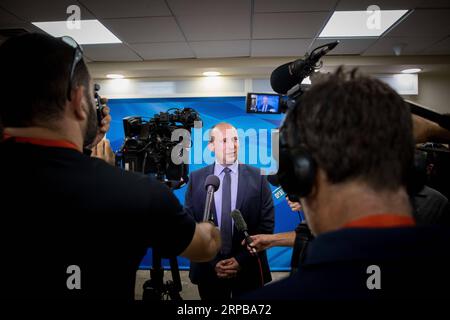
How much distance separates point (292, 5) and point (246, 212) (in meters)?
1.86

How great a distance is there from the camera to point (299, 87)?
2.81 feet

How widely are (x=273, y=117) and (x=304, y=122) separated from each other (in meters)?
3.59

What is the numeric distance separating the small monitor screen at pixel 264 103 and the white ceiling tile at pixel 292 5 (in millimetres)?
1485

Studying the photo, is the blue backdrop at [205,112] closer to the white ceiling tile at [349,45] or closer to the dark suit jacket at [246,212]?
the white ceiling tile at [349,45]

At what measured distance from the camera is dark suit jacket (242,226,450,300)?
1.29ft

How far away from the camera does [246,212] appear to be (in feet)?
6.20

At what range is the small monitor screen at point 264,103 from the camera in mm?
1292

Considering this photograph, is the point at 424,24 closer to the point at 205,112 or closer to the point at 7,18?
the point at 205,112

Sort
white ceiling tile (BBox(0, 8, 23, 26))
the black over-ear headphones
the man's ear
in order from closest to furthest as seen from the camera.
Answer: the black over-ear headphones < the man's ear < white ceiling tile (BBox(0, 8, 23, 26))

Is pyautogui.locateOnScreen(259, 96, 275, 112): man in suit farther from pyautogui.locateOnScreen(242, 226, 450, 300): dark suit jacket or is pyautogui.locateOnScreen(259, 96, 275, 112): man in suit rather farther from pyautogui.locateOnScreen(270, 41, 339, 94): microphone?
pyautogui.locateOnScreen(242, 226, 450, 300): dark suit jacket

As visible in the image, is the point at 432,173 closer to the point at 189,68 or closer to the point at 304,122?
the point at 304,122

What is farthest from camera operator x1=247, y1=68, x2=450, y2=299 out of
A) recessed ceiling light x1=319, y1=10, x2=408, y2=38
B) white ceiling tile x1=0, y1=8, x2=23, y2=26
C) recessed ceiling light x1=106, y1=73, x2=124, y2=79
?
recessed ceiling light x1=106, y1=73, x2=124, y2=79

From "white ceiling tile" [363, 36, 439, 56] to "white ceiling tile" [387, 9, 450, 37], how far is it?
100 millimetres

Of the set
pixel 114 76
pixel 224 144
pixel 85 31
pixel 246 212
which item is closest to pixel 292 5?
pixel 224 144
